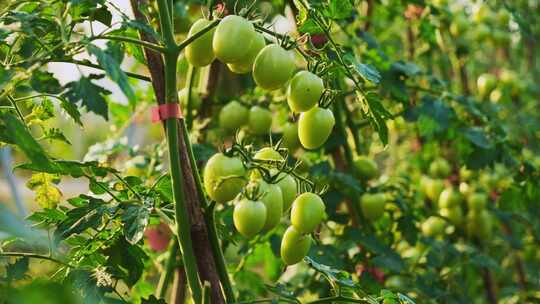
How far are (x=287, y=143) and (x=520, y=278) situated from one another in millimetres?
1335

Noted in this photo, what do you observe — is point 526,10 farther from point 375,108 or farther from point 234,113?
point 375,108

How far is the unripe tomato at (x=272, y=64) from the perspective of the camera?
0.90 metres

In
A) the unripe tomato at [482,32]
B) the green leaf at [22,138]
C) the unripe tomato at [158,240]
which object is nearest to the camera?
the green leaf at [22,138]

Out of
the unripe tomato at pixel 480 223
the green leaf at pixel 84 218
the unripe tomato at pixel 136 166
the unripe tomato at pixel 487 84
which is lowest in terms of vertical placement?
the unripe tomato at pixel 480 223

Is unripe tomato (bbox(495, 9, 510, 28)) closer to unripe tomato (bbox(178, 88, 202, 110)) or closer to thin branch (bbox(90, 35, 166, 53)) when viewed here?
unripe tomato (bbox(178, 88, 202, 110))

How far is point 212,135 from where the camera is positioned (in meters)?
1.64

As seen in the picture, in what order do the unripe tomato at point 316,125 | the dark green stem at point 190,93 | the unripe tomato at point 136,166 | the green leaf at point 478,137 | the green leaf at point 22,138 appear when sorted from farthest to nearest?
the green leaf at point 478,137 < the unripe tomato at point 136,166 < the dark green stem at point 190,93 < the unripe tomato at point 316,125 < the green leaf at point 22,138

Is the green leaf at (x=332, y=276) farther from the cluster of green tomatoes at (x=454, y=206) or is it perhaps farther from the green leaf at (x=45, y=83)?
the cluster of green tomatoes at (x=454, y=206)

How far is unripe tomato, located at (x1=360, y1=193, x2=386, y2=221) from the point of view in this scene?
5.48 ft

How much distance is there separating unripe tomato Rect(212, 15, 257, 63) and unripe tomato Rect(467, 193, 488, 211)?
4.50ft

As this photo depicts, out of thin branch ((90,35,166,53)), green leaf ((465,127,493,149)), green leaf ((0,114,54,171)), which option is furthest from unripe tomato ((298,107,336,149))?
green leaf ((465,127,493,149))

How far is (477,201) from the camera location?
2080 millimetres

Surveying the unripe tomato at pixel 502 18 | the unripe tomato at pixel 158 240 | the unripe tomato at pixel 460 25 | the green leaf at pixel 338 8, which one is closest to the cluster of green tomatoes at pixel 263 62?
the green leaf at pixel 338 8

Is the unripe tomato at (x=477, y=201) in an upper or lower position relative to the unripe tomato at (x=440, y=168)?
lower
